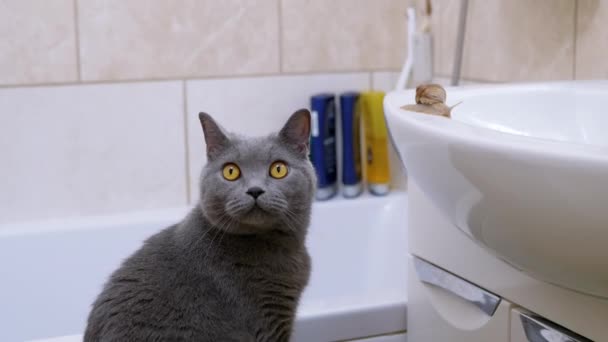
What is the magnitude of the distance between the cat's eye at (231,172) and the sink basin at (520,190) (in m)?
0.27

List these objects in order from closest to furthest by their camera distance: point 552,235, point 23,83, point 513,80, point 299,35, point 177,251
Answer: point 552,235, point 177,251, point 513,80, point 23,83, point 299,35

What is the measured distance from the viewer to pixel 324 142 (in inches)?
78.2

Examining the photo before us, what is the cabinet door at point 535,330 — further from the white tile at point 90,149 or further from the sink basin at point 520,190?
the white tile at point 90,149

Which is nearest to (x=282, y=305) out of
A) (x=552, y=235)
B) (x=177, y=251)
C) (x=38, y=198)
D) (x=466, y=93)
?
(x=177, y=251)

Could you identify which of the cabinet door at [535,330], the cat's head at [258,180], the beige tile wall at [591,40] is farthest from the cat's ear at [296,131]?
the beige tile wall at [591,40]

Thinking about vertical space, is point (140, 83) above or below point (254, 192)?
above

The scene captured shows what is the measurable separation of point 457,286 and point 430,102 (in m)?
0.37

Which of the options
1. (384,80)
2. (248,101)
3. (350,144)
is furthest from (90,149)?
(384,80)

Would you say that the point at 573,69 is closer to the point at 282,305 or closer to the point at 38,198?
the point at 282,305

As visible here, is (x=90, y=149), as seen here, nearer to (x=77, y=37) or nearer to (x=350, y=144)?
(x=77, y=37)

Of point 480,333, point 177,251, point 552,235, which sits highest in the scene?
point 552,235

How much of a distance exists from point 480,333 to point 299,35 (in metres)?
1.12

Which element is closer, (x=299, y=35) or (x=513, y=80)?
(x=513, y=80)

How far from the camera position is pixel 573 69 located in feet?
4.57
